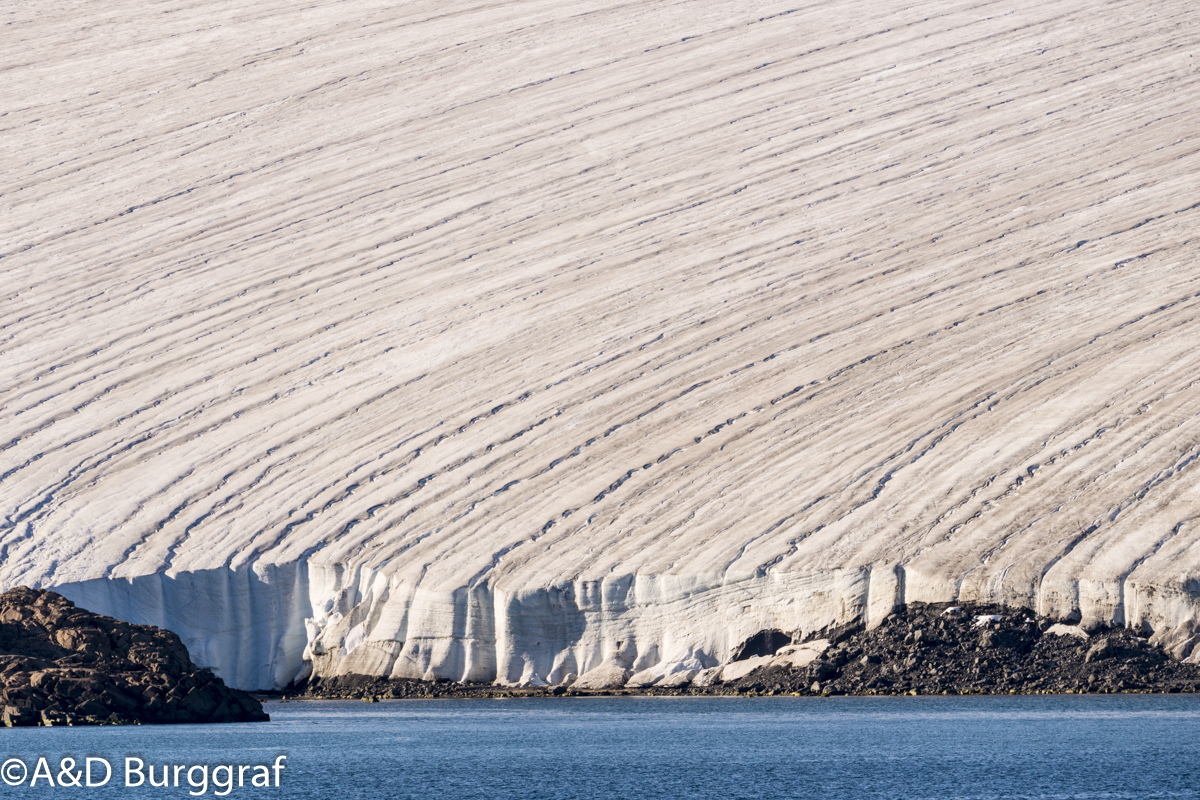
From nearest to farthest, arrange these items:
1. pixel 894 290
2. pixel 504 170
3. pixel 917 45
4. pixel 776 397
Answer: pixel 776 397
pixel 894 290
pixel 504 170
pixel 917 45

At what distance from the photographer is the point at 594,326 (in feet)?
89.7

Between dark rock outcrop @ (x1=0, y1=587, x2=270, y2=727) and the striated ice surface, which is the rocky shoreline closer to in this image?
the striated ice surface

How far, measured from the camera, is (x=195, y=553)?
22453mm

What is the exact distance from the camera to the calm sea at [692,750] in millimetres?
12664

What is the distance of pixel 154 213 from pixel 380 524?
497 inches

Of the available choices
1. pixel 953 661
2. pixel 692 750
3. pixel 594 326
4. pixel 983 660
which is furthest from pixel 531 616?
pixel 594 326

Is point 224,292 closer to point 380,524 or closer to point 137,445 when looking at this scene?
point 137,445

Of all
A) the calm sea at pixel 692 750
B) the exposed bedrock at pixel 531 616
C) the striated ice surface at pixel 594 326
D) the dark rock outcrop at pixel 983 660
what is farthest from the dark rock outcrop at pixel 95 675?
Result: the dark rock outcrop at pixel 983 660

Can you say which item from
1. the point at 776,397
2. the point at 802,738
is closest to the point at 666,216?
the point at 776,397

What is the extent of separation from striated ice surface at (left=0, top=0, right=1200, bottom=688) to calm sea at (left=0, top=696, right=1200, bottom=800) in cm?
215

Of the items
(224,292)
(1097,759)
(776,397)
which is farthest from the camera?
(224,292)

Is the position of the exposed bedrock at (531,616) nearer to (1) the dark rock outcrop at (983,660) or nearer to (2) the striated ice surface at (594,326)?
(2) the striated ice surface at (594,326)

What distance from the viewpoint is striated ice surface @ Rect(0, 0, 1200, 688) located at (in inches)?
814

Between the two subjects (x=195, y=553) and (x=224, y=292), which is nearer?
(x=195, y=553)
